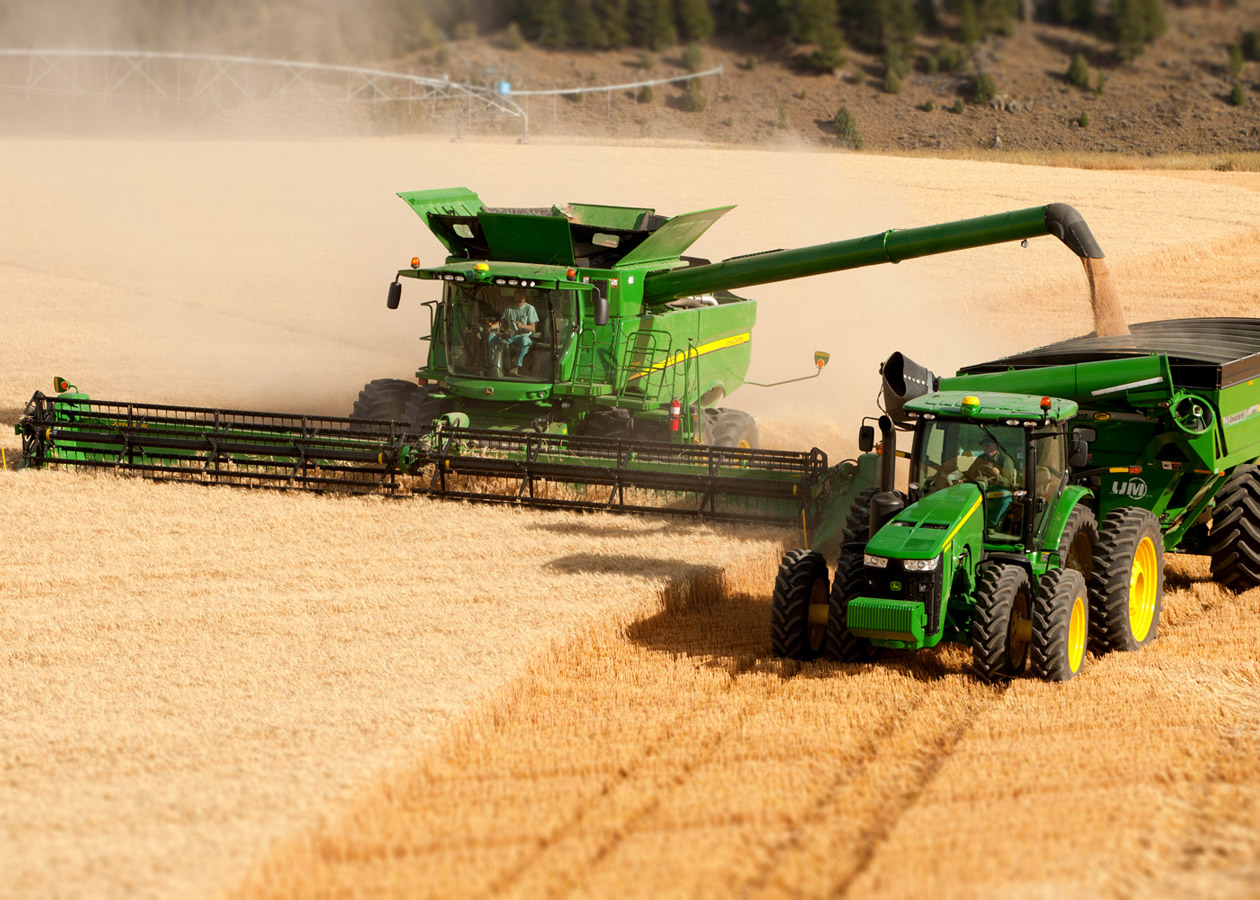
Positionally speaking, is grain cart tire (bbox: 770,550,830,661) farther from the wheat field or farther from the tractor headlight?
the tractor headlight

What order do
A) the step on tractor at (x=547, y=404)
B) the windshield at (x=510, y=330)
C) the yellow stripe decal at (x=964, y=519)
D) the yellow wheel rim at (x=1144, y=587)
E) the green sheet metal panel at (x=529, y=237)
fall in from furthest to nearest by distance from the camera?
the green sheet metal panel at (x=529, y=237) → the windshield at (x=510, y=330) → the step on tractor at (x=547, y=404) → the yellow wheel rim at (x=1144, y=587) → the yellow stripe decal at (x=964, y=519)

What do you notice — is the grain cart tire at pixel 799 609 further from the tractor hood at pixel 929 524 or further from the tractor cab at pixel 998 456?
the tractor cab at pixel 998 456

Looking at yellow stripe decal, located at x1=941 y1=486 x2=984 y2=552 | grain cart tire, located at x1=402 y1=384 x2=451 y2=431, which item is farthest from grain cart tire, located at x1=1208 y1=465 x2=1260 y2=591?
grain cart tire, located at x1=402 y1=384 x2=451 y2=431

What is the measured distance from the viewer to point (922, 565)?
7.27 m

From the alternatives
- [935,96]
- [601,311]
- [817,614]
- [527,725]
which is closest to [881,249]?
[601,311]

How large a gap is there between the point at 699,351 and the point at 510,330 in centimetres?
217

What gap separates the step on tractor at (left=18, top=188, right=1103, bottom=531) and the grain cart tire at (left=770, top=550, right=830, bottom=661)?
3.22 m

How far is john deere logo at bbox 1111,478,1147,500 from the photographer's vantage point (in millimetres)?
9672

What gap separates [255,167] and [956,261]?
20276 mm

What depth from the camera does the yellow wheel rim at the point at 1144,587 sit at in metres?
8.66

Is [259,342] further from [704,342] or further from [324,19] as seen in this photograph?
[324,19]

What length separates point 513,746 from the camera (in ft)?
→ 22.2

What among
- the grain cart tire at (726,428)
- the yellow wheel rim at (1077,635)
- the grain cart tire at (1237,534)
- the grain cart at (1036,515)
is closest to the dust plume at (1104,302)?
the grain cart at (1036,515)

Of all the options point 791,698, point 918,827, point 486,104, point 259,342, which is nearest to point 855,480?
point 791,698
